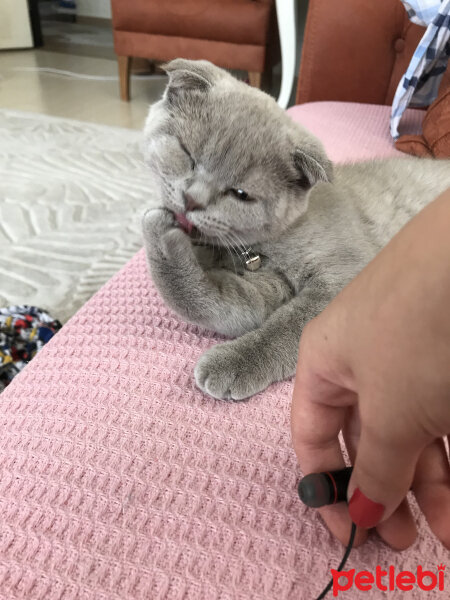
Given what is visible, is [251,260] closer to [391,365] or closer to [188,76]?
[188,76]

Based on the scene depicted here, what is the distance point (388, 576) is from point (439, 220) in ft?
1.11

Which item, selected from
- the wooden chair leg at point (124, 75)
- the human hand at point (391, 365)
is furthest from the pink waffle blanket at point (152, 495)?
the wooden chair leg at point (124, 75)

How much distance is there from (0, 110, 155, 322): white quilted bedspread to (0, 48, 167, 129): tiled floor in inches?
10.7

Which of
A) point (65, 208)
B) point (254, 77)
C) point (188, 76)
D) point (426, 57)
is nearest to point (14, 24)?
point (254, 77)

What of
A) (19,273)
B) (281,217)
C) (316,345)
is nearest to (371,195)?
(281,217)

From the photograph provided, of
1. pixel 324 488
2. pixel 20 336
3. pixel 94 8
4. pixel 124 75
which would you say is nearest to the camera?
pixel 324 488

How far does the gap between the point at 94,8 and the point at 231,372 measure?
471cm

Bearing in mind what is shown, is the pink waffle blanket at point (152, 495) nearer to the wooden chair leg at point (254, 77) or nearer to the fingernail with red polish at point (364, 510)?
the fingernail with red polish at point (364, 510)

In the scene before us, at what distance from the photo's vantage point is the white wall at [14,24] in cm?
373

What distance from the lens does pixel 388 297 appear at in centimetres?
33

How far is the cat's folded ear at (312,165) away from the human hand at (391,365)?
18.1 inches

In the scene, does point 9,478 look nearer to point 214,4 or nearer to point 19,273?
point 19,273

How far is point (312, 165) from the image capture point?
0.81 metres

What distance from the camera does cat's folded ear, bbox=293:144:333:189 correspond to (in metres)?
0.81
